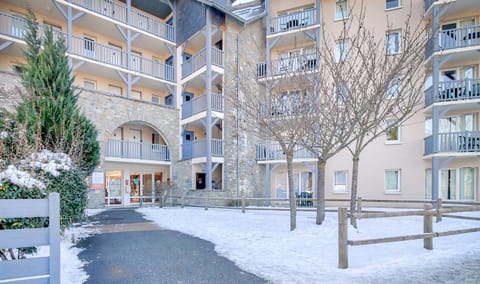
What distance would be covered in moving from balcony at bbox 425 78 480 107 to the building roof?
11.5m

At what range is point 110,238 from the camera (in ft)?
25.5

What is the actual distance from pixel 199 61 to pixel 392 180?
44.8ft

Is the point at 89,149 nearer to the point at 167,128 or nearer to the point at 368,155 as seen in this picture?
the point at 167,128

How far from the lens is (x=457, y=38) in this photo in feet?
47.4

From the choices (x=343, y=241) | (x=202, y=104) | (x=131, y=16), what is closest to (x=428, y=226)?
(x=343, y=241)

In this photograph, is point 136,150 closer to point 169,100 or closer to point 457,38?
point 169,100

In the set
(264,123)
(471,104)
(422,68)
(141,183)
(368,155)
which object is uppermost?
(422,68)

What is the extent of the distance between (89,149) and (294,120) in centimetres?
636

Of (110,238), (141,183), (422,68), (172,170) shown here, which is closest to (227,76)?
(172,170)

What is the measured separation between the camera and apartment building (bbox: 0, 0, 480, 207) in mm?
14367

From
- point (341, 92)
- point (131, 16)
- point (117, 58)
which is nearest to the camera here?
point (341, 92)

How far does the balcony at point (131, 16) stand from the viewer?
1750 centimetres

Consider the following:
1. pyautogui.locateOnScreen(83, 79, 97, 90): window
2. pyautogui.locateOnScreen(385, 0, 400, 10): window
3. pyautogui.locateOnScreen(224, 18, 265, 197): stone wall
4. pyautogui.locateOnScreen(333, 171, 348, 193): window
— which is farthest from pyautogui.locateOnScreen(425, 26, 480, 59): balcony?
pyautogui.locateOnScreen(83, 79, 97, 90): window

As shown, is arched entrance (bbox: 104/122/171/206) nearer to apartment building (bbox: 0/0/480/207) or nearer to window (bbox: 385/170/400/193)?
apartment building (bbox: 0/0/480/207)
